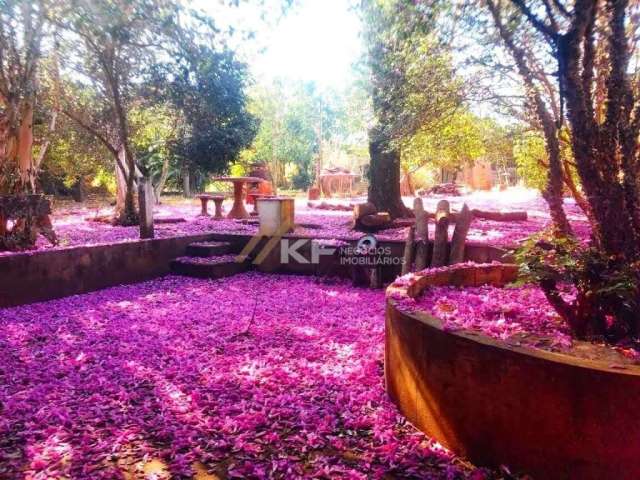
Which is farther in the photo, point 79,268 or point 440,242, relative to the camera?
point 79,268

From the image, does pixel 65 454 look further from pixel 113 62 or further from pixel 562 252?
pixel 113 62

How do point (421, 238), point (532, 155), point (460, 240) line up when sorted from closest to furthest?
1. point (460, 240)
2. point (421, 238)
3. point (532, 155)

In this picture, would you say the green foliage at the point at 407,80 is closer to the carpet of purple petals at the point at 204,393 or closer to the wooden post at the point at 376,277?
the wooden post at the point at 376,277

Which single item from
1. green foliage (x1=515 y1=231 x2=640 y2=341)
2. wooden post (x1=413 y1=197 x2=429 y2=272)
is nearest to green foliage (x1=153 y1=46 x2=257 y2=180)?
wooden post (x1=413 y1=197 x2=429 y2=272)

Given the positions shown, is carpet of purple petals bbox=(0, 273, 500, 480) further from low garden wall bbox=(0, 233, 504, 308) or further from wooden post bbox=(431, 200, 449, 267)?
wooden post bbox=(431, 200, 449, 267)

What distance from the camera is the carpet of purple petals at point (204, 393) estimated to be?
98.0 inches

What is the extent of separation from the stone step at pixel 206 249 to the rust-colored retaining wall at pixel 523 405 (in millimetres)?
5466

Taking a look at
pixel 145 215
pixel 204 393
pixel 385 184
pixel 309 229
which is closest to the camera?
pixel 204 393

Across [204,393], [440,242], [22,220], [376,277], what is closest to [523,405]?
[204,393]

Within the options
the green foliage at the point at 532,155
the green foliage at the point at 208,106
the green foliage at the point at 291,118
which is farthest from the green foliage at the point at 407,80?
the green foliage at the point at 291,118

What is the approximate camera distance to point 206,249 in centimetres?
772

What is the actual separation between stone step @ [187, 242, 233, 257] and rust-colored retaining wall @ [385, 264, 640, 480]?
5.47 meters

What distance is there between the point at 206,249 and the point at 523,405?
20.5ft

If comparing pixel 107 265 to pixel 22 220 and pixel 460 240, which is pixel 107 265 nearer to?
pixel 22 220
